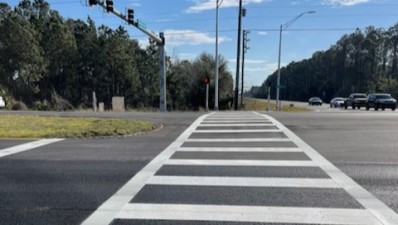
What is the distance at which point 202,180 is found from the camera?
26.9 ft

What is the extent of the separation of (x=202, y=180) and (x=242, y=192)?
41.3 inches

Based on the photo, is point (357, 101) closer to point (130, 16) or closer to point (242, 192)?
point (130, 16)

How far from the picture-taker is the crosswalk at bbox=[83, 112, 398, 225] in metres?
6.03

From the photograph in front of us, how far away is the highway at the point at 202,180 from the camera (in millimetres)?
6172

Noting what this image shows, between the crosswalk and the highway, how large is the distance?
1 cm

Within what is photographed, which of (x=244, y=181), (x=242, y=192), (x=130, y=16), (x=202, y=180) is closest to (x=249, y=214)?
(x=242, y=192)

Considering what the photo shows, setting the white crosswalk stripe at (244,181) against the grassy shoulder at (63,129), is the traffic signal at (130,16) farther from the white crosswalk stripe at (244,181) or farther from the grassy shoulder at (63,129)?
the white crosswalk stripe at (244,181)

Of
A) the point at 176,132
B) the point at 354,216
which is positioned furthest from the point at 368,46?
the point at 354,216

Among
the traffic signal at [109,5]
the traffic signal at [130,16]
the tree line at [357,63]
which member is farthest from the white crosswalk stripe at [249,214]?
the tree line at [357,63]

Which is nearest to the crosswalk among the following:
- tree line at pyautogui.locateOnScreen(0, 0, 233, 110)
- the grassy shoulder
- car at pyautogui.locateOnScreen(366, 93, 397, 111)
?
the grassy shoulder

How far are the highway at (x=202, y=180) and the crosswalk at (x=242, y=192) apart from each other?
0.05 feet

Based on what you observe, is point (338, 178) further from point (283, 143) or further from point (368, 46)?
point (368, 46)

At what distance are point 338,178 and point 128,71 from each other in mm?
73239

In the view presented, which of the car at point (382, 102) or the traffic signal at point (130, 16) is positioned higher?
the traffic signal at point (130, 16)
